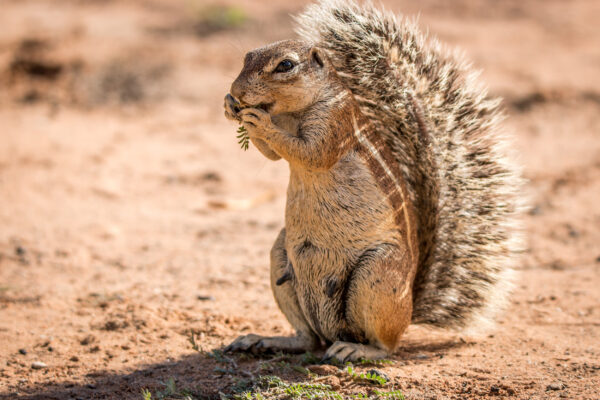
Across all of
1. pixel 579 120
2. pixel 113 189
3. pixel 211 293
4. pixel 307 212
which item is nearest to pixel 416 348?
pixel 307 212

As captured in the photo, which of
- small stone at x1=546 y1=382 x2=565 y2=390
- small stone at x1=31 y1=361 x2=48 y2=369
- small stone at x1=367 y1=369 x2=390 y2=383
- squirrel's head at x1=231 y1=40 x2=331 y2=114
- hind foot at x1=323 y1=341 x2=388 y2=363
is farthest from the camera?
small stone at x1=31 y1=361 x2=48 y2=369

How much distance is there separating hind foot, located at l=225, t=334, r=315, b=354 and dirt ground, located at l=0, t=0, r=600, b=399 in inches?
3.1

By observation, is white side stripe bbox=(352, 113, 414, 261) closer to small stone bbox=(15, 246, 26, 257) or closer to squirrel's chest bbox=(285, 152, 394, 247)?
squirrel's chest bbox=(285, 152, 394, 247)

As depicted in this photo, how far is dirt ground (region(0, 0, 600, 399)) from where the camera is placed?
3742mm

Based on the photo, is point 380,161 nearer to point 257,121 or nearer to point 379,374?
point 257,121

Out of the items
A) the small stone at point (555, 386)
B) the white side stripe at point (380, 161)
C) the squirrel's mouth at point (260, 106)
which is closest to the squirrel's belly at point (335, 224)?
the white side stripe at point (380, 161)

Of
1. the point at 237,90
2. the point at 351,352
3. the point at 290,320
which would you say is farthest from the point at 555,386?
the point at 237,90

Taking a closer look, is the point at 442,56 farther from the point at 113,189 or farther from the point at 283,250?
the point at 113,189

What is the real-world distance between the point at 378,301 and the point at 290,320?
0.66m

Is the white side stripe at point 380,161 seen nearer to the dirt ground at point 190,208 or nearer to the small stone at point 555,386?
the dirt ground at point 190,208

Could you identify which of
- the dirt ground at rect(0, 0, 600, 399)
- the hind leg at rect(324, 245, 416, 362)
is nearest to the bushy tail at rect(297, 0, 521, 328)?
the hind leg at rect(324, 245, 416, 362)

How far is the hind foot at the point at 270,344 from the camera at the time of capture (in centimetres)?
392

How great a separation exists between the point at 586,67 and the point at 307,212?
820cm

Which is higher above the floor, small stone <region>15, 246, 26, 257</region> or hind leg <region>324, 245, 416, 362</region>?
hind leg <region>324, 245, 416, 362</region>
